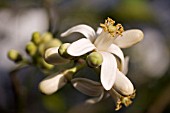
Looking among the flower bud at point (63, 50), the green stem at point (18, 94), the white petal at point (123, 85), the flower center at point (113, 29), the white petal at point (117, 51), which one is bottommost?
the green stem at point (18, 94)

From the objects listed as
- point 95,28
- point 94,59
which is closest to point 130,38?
point 94,59

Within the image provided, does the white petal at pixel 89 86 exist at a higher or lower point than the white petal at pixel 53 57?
lower

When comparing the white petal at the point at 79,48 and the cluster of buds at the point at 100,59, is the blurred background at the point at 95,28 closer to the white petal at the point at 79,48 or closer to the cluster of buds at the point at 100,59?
the cluster of buds at the point at 100,59

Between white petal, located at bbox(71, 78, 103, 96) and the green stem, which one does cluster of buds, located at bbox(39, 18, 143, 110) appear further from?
the green stem

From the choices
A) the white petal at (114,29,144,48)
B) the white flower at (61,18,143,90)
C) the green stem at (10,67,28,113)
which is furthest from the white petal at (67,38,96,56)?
the green stem at (10,67,28,113)

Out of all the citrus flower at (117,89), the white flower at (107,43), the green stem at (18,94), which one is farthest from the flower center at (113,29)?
the green stem at (18,94)

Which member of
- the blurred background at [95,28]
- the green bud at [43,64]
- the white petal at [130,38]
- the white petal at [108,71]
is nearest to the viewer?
the white petal at [108,71]

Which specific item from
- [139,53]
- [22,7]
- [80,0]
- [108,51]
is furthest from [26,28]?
[108,51]
